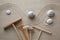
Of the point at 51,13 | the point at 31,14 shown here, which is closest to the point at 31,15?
the point at 31,14

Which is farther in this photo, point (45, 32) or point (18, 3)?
point (18, 3)

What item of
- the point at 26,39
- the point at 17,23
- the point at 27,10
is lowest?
the point at 26,39

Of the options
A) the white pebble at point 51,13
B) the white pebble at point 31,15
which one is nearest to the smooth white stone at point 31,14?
the white pebble at point 31,15

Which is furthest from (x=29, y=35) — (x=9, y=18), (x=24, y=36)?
(x=9, y=18)

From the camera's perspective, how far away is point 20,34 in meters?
1.63

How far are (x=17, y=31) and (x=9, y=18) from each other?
17 cm

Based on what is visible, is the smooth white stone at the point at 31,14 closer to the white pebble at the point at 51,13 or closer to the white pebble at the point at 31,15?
the white pebble at the point at 31,15

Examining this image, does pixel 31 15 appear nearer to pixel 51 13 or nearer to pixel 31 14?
pixel 31 14

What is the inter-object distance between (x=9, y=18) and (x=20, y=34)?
0.71 ft

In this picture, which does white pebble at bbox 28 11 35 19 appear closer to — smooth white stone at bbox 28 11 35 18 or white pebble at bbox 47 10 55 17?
smooth white stone at bbox 28 11 35 18

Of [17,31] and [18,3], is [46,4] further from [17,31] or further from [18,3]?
[17,31]

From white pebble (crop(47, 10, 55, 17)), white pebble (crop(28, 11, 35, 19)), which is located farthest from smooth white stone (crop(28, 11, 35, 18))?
white pebble (crop(47, 10, 55, 17))

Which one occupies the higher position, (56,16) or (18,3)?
(18,3)

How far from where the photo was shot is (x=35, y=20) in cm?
163
